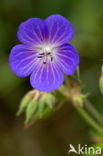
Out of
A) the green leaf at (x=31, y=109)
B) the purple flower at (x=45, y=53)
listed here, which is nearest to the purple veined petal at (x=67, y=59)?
the purple flower at (x=45, y=53)

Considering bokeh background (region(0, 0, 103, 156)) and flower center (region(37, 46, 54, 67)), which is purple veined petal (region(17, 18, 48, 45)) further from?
bokeh background (region(0, 0, 103, 156))

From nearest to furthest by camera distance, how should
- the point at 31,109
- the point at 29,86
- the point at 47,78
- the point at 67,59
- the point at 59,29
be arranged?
the point at 59,29
the point at 67,59
the point at 47,78
the point at 31,109
the point at 29,86

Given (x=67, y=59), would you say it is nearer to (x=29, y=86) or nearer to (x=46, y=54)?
(x=46, y=54)

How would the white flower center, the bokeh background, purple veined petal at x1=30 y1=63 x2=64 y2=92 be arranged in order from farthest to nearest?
1. the bokeh background
2. the white flower center
3. purple veined petal at x1=30 y1=63 x2=64 y2=92

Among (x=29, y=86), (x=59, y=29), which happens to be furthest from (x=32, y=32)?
(x=29, y=86)

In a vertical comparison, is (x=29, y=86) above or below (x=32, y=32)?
below

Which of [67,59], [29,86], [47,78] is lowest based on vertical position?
[29,86]

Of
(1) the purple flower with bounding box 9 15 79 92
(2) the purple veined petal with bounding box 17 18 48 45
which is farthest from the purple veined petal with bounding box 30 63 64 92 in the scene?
(2) the purple veined petal with bounding box 17 18 48 45
